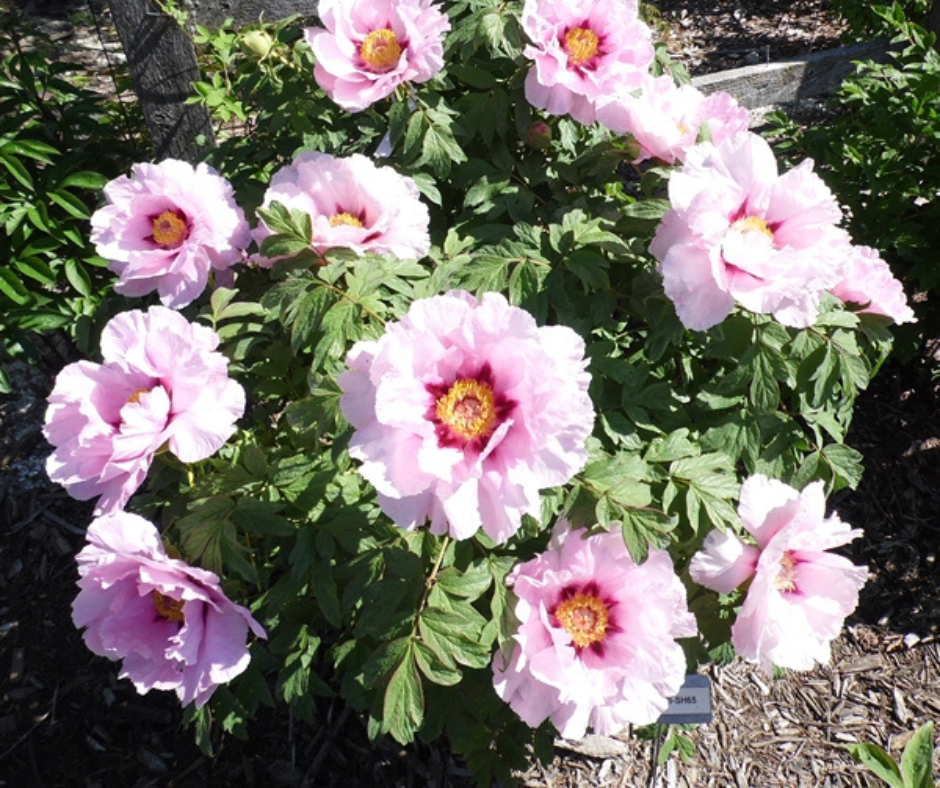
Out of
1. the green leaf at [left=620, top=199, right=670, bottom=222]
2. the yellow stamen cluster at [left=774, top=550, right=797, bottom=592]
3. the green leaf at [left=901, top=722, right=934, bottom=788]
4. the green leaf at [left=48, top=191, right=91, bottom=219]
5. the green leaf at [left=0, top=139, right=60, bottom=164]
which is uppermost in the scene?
the green leaf at [left=620, top=199, right=670, bottom=222]

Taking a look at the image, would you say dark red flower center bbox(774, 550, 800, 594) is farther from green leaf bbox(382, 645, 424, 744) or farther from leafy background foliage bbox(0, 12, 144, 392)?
leafy background foliage bbox(0, 12, 144, 392)

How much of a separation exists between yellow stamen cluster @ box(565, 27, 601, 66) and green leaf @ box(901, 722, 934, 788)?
4.05 ft

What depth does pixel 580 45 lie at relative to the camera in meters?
1.71

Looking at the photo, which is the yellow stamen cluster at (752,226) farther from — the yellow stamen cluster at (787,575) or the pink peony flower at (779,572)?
the yellow stamen cluster at (787,575)

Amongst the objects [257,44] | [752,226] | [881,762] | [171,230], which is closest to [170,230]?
[171,230]

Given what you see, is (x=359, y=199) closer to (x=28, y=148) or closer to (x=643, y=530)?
(x=643, y=530)

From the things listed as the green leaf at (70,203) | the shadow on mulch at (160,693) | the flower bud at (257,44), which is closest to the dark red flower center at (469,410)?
the flower bud at (257,44)

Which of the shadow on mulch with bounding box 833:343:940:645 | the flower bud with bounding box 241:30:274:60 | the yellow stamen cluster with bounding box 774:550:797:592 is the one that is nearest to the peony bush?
the yellow stamen cluster with bounding box 774:550:797:592

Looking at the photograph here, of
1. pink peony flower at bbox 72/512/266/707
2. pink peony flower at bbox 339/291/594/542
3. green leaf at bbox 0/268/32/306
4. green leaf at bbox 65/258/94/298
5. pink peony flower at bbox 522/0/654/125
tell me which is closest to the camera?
pink peony flower at bbox 339/291/594/542

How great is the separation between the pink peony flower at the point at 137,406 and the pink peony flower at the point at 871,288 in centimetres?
104

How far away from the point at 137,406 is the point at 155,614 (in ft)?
1.14

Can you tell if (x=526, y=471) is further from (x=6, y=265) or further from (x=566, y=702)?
(x=6, y=265)

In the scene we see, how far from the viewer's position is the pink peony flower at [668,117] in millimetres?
1629

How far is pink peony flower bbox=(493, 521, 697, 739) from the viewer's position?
53.5 inches
